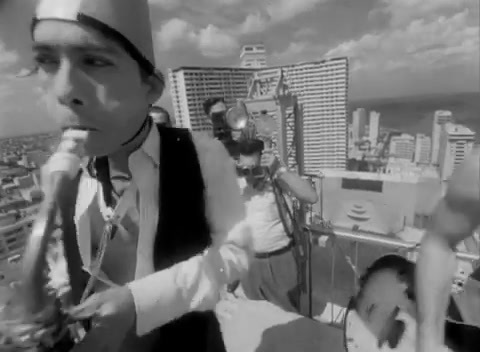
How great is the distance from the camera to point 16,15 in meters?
0.57

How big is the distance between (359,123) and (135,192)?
42100mm

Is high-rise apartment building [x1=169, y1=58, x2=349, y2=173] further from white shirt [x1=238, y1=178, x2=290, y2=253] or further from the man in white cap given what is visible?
the man in white cap

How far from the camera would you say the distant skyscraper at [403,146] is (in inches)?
1389

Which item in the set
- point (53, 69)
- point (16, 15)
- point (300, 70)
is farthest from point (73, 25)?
point (300, 70)

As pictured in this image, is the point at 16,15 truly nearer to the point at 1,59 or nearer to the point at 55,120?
the point at 1,59

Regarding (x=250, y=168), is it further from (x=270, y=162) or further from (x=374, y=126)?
(x=374, y=126)

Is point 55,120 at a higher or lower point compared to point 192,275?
higher

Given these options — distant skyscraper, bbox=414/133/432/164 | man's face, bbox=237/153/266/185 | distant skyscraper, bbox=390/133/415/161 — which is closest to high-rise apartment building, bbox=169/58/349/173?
distant skyscraper, bbox=414/133/432/164

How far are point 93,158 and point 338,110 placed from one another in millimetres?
26132

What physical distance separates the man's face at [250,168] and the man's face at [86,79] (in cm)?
139

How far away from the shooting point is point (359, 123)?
126 ft

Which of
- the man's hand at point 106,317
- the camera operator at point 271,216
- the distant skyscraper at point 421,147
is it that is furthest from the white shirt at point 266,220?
the distant skyscraper at point 421,147

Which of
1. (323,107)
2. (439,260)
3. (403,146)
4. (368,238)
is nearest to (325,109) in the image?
(323,107)

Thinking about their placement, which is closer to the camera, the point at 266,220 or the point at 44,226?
the point at 44,226
